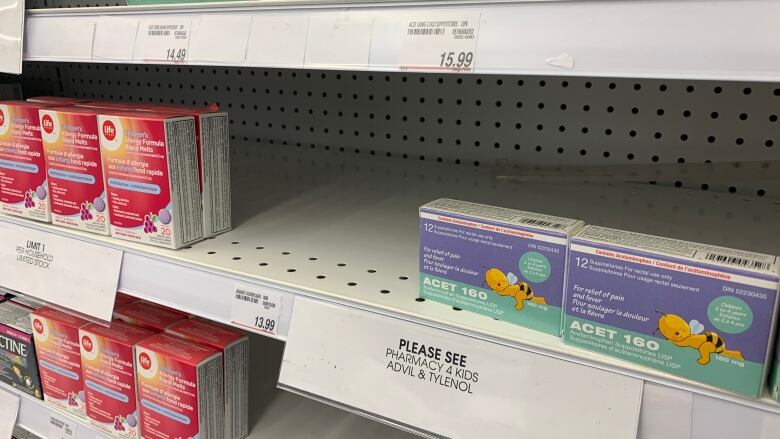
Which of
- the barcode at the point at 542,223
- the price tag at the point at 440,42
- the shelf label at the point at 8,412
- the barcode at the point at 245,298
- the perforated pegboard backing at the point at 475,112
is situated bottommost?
the shelf label at the point at 8,412

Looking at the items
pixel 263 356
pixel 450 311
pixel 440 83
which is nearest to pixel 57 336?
pixel 263 356

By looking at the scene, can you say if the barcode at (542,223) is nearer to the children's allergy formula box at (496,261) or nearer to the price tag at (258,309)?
the children's allergy formula box at (496,261)

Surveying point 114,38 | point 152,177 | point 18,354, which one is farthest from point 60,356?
point 114,38

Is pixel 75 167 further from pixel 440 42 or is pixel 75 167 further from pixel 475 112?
pixel 475 112

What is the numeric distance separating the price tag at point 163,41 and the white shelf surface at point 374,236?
9.8 inches

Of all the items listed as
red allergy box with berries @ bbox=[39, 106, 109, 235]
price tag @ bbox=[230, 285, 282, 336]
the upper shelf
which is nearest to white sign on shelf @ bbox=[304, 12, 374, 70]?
the upper shelf

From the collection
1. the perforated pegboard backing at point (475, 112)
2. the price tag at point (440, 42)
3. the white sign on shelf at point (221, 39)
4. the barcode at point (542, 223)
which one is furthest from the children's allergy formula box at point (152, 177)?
the perforated pegboard backing at point (475, 112)

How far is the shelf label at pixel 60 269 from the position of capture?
0.81 m

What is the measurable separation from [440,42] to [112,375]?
729 millimetres

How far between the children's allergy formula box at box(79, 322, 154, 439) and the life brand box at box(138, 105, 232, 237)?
224mm

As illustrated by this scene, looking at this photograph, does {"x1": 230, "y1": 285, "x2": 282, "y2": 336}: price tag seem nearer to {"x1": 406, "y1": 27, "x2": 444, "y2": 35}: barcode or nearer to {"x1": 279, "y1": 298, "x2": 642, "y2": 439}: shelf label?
{"x1": 279, "y1": 298, "x2": 642, "y2": 439}: shelf label

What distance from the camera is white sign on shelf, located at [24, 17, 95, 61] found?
2.52 ft

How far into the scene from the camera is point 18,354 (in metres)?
1.03

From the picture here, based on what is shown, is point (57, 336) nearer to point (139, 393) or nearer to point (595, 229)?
point (139, 393)
